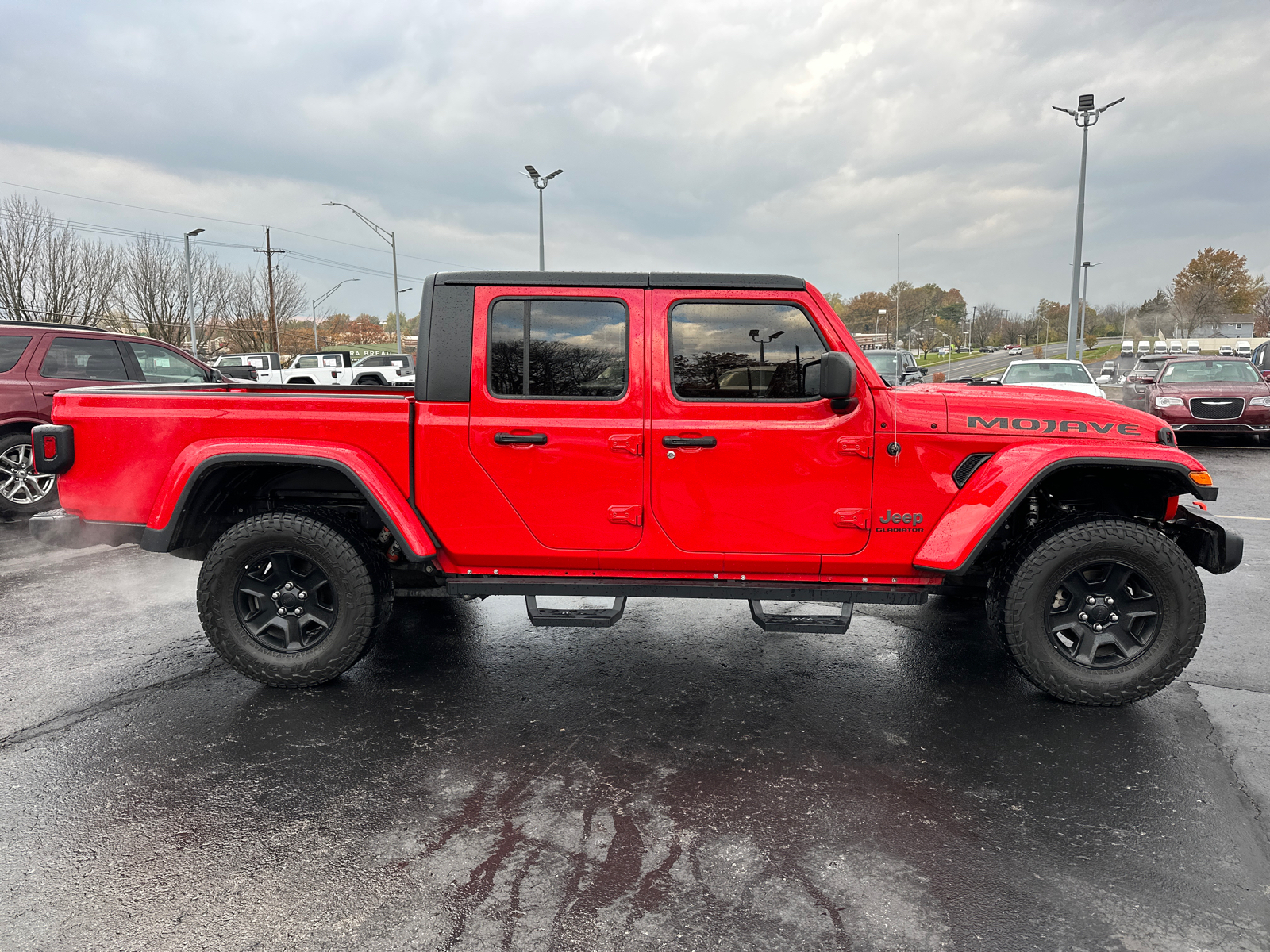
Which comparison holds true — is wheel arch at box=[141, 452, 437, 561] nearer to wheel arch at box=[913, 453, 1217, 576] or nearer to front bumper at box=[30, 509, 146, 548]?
front bumper at box=[30, 509, 146, 548]

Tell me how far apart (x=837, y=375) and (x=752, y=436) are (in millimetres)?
482

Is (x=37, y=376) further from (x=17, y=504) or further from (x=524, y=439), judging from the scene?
(x=524, y=439)

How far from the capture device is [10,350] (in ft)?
26.2

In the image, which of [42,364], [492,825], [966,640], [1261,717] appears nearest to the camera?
[492,825]

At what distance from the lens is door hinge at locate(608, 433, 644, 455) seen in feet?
12.2

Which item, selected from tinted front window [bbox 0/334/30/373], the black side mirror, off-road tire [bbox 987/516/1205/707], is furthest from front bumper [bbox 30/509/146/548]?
tinted front window [bbox 0/334/30/373]

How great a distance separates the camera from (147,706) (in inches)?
151

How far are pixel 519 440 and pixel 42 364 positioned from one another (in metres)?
7.01

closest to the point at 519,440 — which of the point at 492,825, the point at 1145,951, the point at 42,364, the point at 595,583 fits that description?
the point at 595,583

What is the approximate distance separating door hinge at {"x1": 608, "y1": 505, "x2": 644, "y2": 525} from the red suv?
618 centimetres

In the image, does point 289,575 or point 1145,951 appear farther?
point 289,575

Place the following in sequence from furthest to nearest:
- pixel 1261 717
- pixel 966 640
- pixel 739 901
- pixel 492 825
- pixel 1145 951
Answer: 1. pixel 966 640
2. pixel 1261 717
3. pixel 492 825
4. pixel 739 901
5. pixel 1145 951

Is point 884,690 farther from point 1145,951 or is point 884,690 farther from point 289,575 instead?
point 289,575

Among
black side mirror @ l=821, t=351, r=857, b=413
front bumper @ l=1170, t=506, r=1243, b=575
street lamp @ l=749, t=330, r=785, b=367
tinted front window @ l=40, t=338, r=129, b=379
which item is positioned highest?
tinted front window @ l=40, t=338, r=129, b=379
